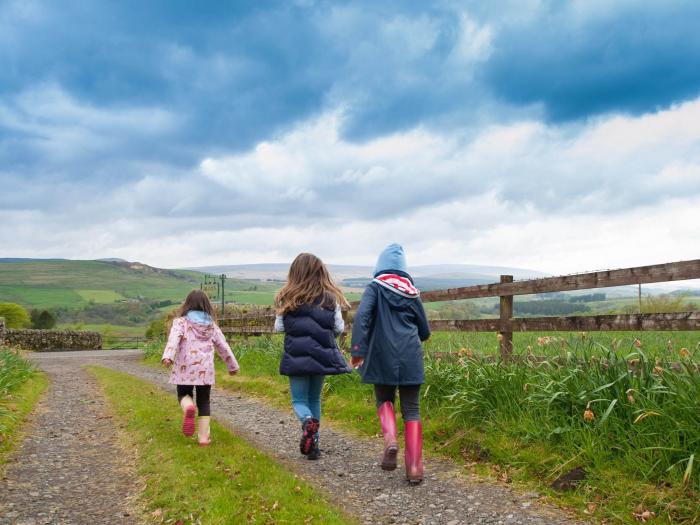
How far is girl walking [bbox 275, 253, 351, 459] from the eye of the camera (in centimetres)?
579

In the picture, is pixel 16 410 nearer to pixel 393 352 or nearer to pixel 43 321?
pixel 393 352

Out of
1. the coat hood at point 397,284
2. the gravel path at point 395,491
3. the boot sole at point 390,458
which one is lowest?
the gravel path at point 395,491

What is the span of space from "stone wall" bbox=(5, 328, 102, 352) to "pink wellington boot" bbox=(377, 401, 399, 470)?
34009 mm

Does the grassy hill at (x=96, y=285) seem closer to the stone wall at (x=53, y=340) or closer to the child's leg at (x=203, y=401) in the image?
the stone wall at (x=53, y=340)

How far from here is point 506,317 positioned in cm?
727

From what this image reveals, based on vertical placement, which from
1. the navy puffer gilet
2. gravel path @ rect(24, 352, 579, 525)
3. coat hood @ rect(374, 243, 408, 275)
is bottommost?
gravel path @ rect(24, 352, 579, 525)

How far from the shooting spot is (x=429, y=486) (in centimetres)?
492

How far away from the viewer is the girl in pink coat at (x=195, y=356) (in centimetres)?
638

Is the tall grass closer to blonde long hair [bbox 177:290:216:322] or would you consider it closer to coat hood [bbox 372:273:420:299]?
coat hood [bbox 372:273:420:299]

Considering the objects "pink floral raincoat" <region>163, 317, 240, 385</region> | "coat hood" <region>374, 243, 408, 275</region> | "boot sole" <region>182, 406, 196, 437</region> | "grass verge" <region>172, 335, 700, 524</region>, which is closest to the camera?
"grass verge" <region>172, 335, 700, 524</region>

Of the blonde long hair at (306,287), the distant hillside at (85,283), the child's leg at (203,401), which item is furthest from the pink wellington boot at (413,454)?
A: the distant hillside at (85,283)

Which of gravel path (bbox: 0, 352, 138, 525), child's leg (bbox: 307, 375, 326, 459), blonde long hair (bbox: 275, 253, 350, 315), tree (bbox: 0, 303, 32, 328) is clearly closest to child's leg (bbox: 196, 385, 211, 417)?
gravel path (bbox: 0, 352, 138, 525)

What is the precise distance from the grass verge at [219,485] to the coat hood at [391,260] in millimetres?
2026

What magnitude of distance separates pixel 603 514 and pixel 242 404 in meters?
6.87
